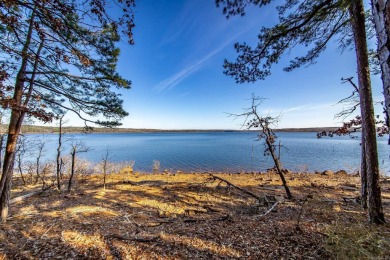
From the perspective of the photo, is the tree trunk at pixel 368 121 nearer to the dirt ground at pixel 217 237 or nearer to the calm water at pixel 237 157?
the dirt ground at pixel 217 237

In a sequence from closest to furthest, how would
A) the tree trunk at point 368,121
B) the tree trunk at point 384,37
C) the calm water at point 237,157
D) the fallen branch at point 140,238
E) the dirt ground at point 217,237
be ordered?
the tree trunk at point 384,37 → the dirt ground at point 217,237 → the fallen branch at point 140,238 → the tree trunk at point 368,121 → the calm water at point 237,157

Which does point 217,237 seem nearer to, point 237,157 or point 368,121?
point 368,121

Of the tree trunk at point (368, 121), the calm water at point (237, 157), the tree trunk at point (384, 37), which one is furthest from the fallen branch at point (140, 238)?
the calm water at point (237, 157)

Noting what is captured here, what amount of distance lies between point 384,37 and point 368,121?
365 centimetres

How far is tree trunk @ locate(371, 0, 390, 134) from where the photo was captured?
1319 mm

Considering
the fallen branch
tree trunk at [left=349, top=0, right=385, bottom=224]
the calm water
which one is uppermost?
tree trunk at [left=349, top=0, right=385, bottom=224]

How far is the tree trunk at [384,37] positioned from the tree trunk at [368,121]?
A: 3488mm

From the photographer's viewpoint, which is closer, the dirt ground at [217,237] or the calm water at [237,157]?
the dirt ground at [217,237]

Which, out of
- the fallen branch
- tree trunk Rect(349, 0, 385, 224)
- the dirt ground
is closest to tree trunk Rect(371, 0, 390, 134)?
the dirt ground

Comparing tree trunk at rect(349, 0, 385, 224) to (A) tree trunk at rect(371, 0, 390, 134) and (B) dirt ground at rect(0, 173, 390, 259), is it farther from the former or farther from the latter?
(A) tree trunk at rect(371, 0, 390, 134)

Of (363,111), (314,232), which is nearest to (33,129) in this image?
(314,232)

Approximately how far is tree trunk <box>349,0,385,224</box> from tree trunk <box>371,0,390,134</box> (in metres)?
3.49

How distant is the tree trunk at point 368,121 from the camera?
3908 mm

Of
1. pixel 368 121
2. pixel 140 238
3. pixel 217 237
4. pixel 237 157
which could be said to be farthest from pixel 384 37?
pixel 237 157
